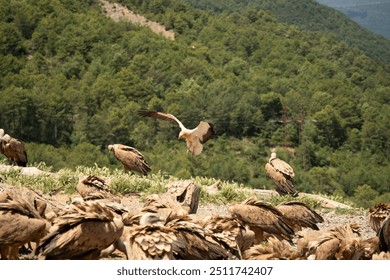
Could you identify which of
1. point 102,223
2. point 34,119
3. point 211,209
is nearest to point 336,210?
point 211,209

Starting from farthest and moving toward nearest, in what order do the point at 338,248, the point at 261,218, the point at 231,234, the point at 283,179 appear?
the point at 283,179 < the point at 261,218 < the point at 231,234 < the point at 338,248

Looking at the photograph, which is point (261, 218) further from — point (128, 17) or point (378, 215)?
point (128, 17)

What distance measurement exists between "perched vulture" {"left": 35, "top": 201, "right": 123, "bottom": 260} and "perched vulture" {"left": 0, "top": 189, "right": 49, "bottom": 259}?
0.27 m

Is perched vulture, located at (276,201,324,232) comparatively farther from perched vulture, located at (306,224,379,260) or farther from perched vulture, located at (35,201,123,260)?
perched vulture, located at (35,201,123,260)

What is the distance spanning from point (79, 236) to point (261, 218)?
8.47 ft

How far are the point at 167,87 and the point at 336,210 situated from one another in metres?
60.2

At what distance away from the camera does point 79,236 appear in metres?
4.67

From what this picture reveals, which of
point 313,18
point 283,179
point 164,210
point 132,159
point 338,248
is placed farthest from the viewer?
point 313,18

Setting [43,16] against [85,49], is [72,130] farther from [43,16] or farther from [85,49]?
[43,16]

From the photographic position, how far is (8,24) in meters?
68.4

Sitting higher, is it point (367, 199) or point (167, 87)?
point (367, 199)

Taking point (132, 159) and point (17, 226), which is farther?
point (132, 159)

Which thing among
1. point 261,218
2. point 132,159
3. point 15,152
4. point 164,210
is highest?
point 164,210

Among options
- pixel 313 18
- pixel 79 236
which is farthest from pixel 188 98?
pixel 313 18
